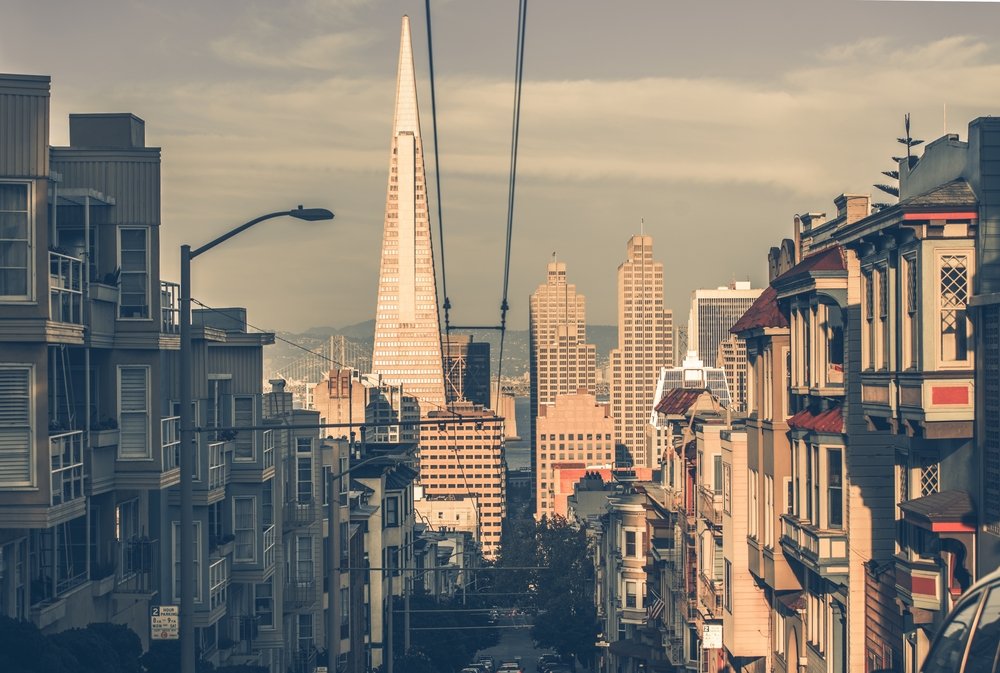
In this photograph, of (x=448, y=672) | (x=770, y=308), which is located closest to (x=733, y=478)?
(x=770, y=308)

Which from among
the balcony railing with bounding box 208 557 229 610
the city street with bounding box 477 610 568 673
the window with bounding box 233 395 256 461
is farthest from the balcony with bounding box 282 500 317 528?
the city street with bounding box 477 610 568 673

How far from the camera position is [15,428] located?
21516mm

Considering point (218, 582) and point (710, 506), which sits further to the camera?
point (710, 506)

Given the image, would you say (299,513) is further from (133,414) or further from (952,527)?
(952,527)

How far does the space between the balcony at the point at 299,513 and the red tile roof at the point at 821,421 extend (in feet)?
65.9

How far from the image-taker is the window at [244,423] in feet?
126

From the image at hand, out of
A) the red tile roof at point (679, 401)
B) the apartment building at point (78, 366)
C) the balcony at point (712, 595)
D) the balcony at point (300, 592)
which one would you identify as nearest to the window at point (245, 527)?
the apartment building at point (78, 366)

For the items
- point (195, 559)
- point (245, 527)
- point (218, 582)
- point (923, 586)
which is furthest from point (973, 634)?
point (245, 527)

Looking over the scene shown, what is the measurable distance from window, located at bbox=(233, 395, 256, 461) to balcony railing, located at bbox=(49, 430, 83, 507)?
1413 cm

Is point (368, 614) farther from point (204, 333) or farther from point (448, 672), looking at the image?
point (204, 333)

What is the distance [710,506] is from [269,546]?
41.8 feet

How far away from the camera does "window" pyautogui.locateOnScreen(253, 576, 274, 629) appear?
136 feet

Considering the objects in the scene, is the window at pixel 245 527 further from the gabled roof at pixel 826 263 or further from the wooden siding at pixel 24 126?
the wooden siding at pixel 24 126

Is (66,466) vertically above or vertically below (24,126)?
below
